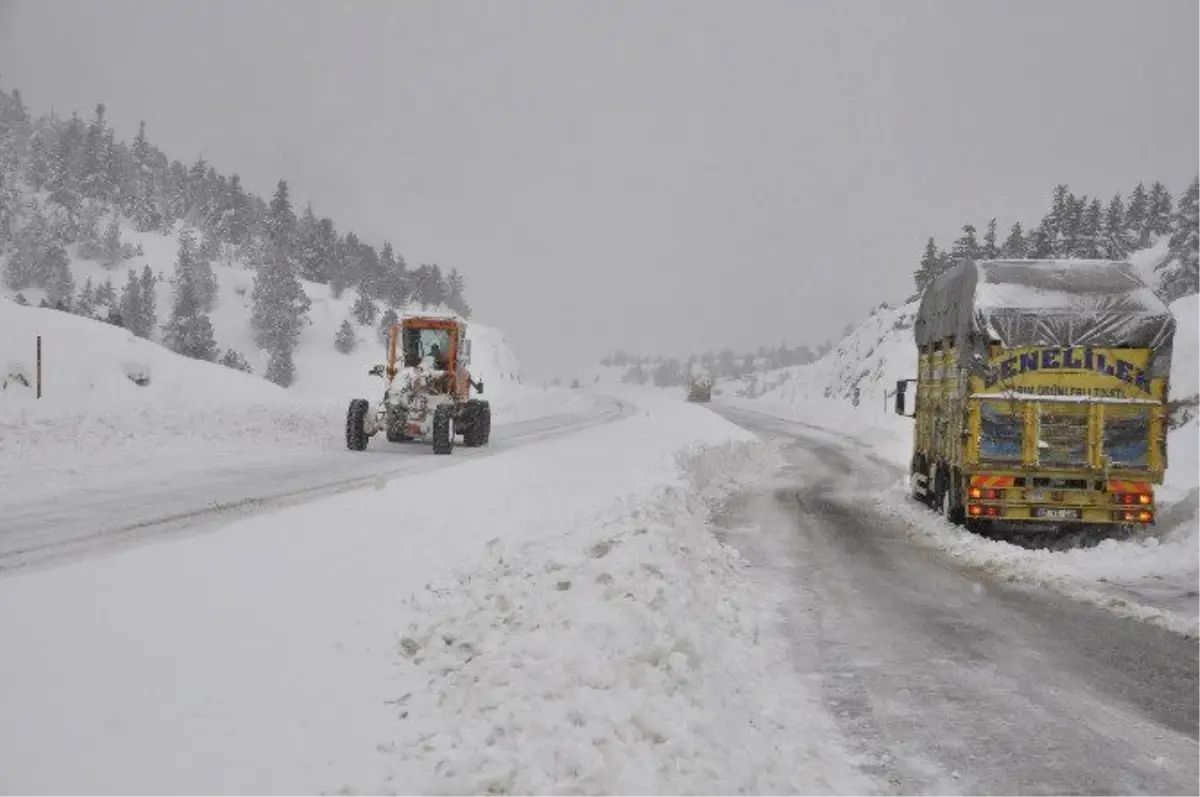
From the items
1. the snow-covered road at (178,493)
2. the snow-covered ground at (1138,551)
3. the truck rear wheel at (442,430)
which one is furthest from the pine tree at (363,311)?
the truck rear wheel at (442,430)

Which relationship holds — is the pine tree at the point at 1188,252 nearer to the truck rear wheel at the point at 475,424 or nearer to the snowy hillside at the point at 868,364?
the snowy hillside at the point at 868,364

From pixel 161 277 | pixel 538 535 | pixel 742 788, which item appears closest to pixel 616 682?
pixel 742 788

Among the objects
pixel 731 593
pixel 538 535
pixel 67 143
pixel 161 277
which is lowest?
pixel 731 593

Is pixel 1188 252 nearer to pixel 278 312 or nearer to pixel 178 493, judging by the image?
pixel 178 493

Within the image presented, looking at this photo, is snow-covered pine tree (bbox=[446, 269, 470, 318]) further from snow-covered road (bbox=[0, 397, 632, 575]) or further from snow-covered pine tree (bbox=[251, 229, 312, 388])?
snow-covered road (bbox=[0, 397, 632, 575])

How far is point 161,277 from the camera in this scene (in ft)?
271

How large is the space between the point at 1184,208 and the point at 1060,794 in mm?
64146

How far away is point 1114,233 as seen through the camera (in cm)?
6888

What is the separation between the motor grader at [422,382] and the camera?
1961 cm

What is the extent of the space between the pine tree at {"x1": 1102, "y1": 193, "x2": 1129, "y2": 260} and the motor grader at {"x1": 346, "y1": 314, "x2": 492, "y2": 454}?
6128cm

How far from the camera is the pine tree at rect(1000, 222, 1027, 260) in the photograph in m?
71.2

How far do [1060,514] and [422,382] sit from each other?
13.4m

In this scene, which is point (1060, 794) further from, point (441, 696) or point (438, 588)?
point (438, 588)

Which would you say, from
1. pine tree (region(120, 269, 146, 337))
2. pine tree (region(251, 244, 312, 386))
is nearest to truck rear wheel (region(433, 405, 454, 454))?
pine tree (region(251, 244, 312, 386))
